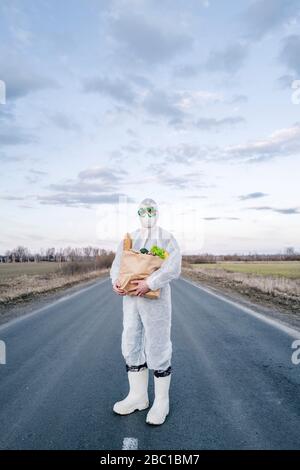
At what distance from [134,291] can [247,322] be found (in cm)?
583

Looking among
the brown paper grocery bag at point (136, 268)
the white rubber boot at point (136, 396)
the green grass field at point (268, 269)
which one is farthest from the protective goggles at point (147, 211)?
the green grass field at point (268, 269)

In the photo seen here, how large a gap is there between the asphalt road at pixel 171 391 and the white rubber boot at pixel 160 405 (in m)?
0.07

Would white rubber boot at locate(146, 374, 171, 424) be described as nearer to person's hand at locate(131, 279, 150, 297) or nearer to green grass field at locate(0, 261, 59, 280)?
person's hand at locate(131, 279, 150, 297)

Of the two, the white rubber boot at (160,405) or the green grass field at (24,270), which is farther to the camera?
the green grass field at (24,270)

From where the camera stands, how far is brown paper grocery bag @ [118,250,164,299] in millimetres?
3713

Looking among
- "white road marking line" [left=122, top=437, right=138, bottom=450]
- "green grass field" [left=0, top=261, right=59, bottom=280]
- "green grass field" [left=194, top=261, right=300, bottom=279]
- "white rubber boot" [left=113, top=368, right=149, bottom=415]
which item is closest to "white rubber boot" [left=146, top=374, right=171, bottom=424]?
"white rubber boot" [left=113, top=368, right=149, bottom=415]

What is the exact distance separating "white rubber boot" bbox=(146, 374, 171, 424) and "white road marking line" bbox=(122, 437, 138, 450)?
1.20 ft

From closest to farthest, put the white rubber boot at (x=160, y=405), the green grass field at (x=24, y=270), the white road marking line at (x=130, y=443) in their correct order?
the white road marking line at (x=130, y=443), the white rubber boot at (x=160, y=405), the green grass field at (x=24, y=270)

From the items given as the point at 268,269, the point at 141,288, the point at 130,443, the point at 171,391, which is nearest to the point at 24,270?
the point at 268,269

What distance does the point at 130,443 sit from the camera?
122 inches

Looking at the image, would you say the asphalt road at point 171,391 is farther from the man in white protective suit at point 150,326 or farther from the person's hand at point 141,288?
the person's hand at point 141,288

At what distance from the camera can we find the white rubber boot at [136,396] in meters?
3.80
